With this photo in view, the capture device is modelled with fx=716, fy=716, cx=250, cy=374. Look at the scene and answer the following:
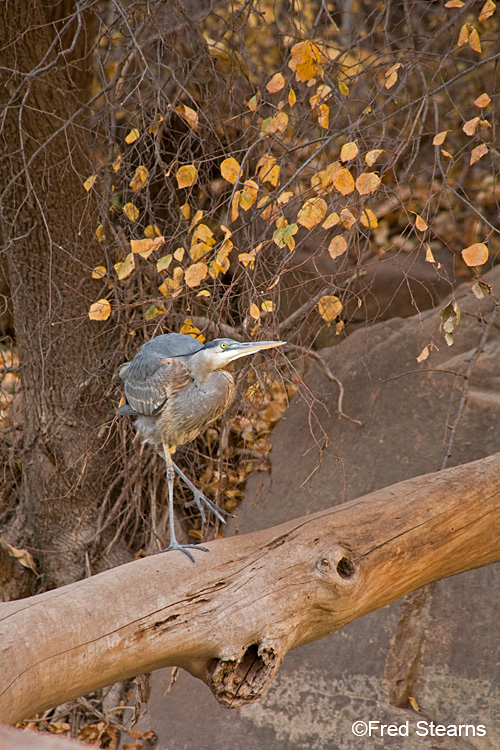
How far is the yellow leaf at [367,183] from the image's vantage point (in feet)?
7.75

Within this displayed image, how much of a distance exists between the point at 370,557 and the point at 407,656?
1.00 meters

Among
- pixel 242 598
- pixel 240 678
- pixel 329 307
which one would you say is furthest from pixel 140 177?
pixel 240 678

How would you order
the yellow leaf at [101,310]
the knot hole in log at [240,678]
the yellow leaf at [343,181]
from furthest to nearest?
the yellow leaf at [101,310]
the yellow leaf at [343,181]
the knot hole in log at [240,678]

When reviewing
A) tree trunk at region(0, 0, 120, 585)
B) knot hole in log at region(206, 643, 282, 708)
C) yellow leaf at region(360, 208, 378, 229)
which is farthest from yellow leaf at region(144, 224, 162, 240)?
knot hole in log at region(206, 643, 282, 708)

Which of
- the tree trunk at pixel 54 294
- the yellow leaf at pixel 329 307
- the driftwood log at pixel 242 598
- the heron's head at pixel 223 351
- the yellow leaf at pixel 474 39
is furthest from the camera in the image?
the tree trunk at pixel 54 294

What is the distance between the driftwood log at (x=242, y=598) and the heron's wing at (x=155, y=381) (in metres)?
0.54

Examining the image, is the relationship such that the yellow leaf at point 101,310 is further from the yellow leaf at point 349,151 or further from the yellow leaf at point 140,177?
the yellow leaf at point 349,151

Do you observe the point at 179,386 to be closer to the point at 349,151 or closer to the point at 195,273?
the point at 195,273

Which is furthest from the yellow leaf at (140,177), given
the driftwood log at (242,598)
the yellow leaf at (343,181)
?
the driftwood log at (242,598)

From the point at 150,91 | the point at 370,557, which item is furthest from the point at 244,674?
the point at 150,91

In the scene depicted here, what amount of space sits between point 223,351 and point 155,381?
0.99 ft

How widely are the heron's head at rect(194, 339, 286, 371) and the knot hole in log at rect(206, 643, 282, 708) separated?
0.87 m

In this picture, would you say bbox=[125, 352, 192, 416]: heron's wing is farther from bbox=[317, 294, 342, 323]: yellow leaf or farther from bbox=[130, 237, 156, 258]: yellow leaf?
bbox=[317, 294, 342, 323]: yellow leaf

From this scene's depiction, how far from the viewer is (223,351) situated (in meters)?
2.31
